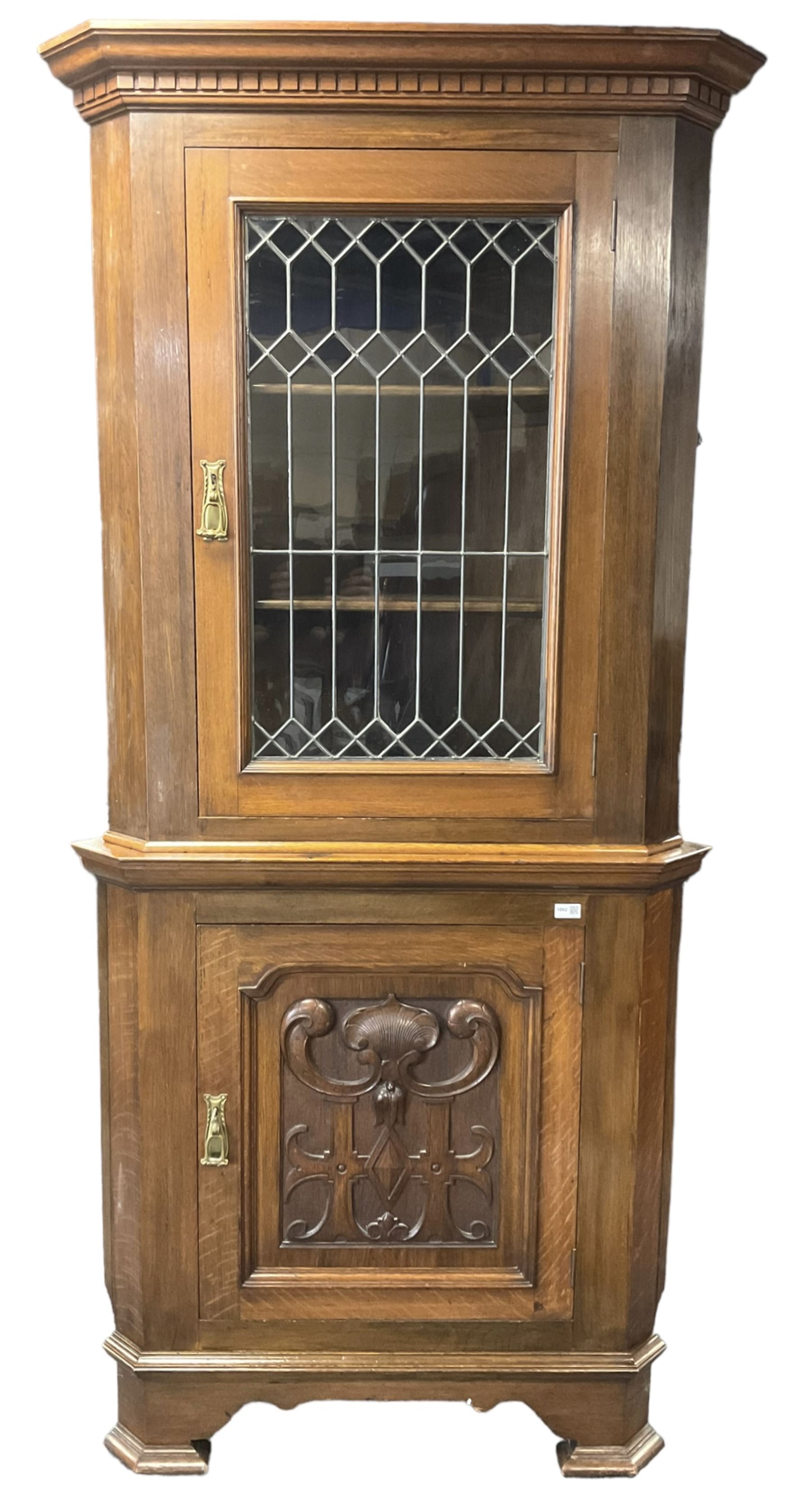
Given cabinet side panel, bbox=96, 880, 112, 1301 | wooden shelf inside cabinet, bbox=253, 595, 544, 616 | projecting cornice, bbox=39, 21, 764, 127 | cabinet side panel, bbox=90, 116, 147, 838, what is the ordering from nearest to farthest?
projecting cornice, bbox=39, 21, 764, 127, cabinet side panel, bbox=90, 116, 147, 838, wooden shelf inside cabinet, bbox=253, 595, 544, 616, cabinet side panel, bbox=96, 880, 112, 1301

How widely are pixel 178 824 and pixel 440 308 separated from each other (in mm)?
998

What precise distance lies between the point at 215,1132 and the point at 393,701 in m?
0.85

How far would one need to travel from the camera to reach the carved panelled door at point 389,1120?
2.34 meters

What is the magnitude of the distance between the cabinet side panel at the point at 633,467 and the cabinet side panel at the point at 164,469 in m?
0.72

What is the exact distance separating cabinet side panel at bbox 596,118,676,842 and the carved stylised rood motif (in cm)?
49

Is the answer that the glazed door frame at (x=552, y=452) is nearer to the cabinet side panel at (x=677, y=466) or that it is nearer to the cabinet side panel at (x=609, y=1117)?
the cabinet side panel at (x=677, y=466)

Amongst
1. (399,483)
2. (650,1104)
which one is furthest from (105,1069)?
(399,483)

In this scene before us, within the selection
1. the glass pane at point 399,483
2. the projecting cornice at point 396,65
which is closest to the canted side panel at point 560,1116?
the glass pane at point 399,483

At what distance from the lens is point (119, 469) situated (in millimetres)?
A: 2252

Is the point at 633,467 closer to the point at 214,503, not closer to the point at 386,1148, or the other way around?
the point at 214,503

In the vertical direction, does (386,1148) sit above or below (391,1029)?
below

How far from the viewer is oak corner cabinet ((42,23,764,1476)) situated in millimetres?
2137

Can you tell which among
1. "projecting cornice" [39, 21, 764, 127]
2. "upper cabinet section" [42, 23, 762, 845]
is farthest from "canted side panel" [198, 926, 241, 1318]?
"projecting cornice" [39, 21, 764, 127]

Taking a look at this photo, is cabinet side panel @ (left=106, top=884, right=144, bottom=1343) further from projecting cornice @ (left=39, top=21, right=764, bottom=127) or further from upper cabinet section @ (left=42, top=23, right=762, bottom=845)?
projecting cornice @ (left=39, top=21, right=764, bottom=127)
